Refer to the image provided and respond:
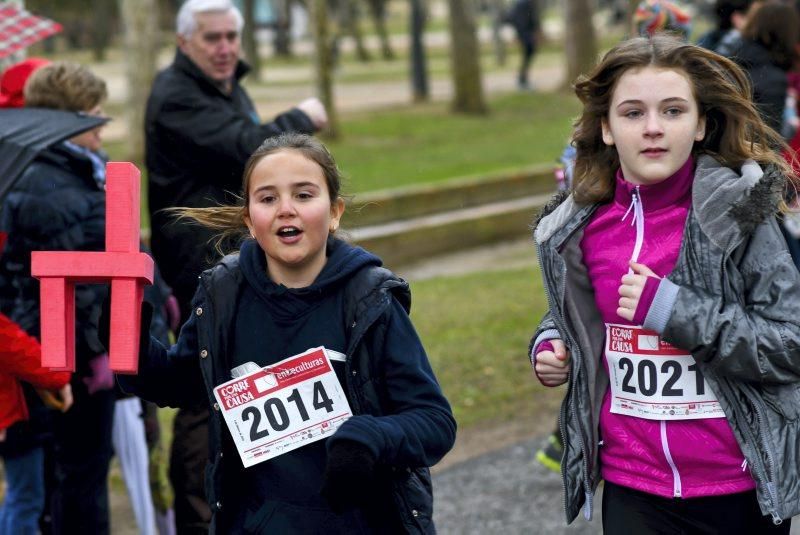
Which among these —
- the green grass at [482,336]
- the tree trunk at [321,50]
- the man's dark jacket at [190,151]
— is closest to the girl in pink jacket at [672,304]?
the man's dark jacket at [190,151]

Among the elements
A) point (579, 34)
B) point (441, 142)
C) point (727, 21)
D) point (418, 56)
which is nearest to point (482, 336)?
point (727, 21)

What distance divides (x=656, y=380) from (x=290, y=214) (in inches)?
39.2

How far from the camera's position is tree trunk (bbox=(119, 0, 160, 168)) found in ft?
55.3

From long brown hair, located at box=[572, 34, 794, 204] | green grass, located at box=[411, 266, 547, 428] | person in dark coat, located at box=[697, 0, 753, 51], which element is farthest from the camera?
green grass, located at box=[411, 266, 547, 428]

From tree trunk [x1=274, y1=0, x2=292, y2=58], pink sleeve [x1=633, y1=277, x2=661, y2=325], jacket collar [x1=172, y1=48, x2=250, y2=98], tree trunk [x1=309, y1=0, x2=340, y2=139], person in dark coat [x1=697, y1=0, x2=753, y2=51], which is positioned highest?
jacket collar [x1=172, y1=48, x2=250, y2=98]

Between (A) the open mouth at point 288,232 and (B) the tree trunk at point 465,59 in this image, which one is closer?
(A) the open mouth at point 288,232

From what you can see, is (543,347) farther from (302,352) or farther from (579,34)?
(579,34)

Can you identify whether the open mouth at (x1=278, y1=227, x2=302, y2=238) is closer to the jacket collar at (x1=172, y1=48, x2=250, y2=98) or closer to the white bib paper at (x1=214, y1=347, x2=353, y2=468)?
the white bib paper at (x1=214, y1=347, x2=353, y2=468)

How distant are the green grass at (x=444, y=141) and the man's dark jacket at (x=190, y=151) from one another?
8755mm

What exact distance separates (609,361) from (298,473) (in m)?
0.86

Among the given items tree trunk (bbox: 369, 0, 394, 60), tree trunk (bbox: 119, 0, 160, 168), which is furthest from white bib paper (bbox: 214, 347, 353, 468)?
tree trunk (bbox: 369, 0, 394, 60)

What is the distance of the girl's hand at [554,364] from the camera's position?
11.7 feet

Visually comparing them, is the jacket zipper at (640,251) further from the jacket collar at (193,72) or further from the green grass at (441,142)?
the green grass at (441,142)

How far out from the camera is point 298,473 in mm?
3285
